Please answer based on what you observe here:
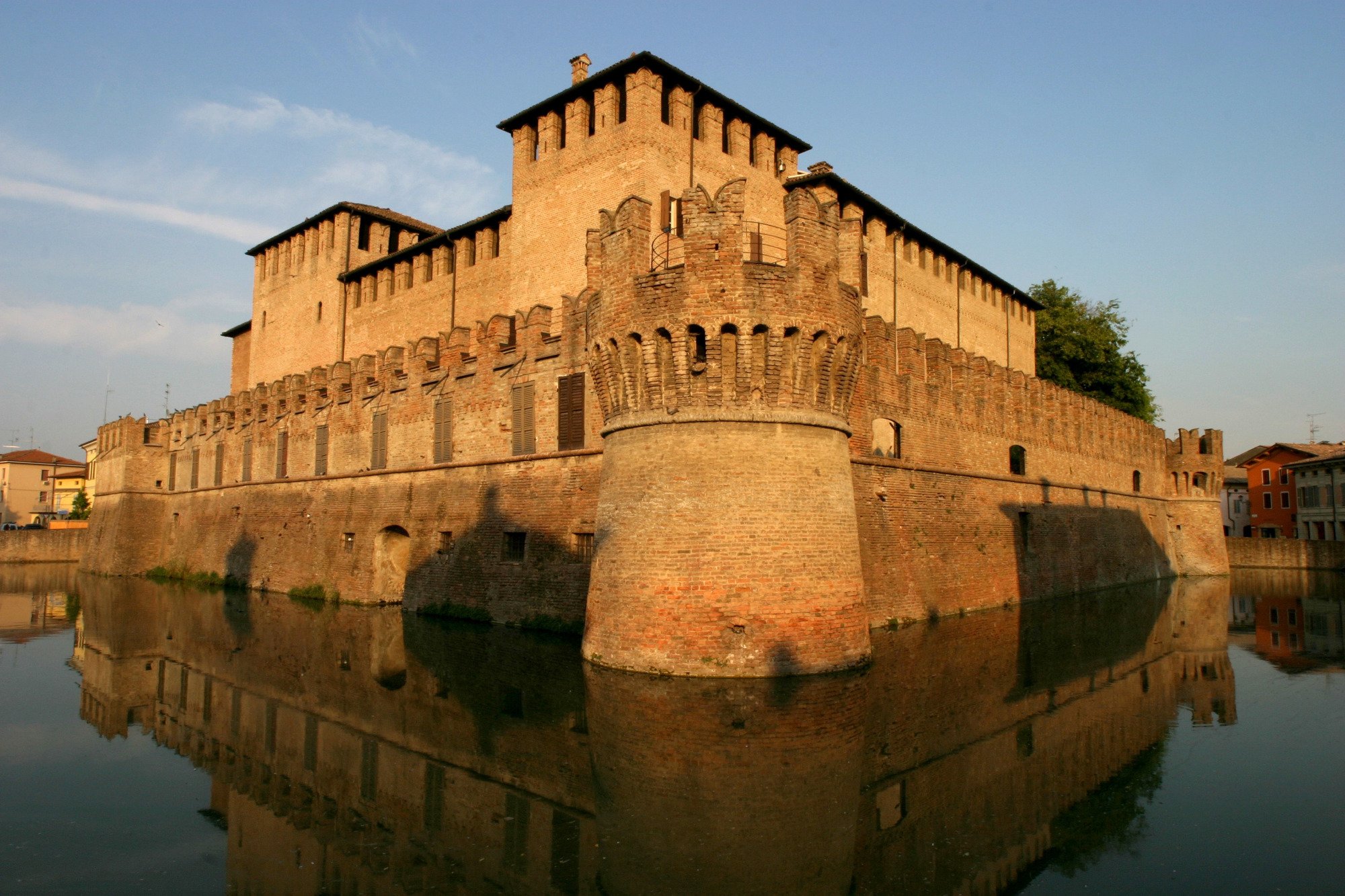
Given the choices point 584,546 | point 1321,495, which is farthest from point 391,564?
point 1321,495

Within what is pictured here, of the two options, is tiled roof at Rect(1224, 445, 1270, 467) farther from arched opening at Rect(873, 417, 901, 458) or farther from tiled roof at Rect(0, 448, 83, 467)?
tiled roof at Rect(0, 448, 83, 467)

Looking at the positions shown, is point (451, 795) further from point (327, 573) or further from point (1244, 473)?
point (1244, 473)

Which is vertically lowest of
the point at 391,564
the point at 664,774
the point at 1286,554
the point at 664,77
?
the point at 664,774

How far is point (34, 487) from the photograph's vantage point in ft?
258

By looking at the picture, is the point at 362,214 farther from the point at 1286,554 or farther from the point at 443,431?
the point at 1286,554

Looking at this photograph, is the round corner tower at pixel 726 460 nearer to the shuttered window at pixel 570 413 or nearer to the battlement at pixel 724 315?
A: the battlement at pixel 724 315

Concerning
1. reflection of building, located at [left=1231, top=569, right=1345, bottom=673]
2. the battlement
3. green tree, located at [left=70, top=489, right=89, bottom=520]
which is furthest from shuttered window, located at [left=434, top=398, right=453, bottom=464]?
green tree, located at [left=70, top=489, right=89, bottom=520]

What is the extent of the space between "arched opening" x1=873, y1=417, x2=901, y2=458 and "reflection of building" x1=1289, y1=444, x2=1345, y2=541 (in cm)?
4166

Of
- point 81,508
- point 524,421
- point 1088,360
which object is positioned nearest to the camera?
point 524,421

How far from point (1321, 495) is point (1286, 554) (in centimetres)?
1126

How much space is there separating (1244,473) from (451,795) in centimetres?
8088

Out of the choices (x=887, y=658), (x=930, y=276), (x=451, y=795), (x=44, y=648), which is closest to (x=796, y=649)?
(x=887, y=658)

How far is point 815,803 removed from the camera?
7.66m

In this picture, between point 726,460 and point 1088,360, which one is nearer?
point 726,460
